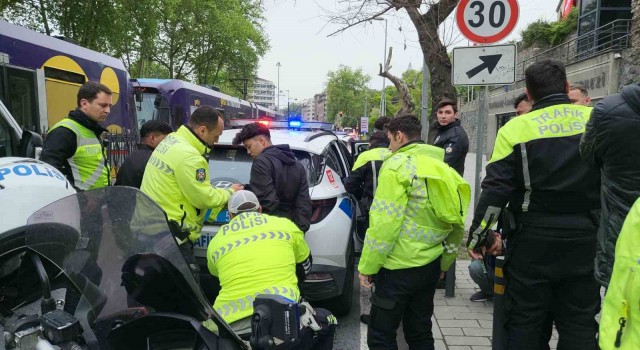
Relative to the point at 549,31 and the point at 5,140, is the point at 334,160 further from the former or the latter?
the point at 549,31

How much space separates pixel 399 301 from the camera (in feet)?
10.4

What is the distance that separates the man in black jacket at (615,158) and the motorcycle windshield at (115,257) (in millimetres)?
1663

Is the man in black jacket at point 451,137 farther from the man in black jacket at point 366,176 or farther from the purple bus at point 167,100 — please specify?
the purple bus at point 167,100

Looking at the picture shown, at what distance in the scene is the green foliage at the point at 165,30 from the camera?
1616 centimetres

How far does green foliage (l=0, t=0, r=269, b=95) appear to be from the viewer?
16.2 meters

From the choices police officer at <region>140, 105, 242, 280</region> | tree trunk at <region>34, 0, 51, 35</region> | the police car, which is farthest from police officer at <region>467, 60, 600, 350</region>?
tree trunk at <region>34, 0, 51, 35</region>

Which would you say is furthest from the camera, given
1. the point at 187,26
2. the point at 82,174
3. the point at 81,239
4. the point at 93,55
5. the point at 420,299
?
the point at 187,26

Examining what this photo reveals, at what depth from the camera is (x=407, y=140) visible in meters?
3.38

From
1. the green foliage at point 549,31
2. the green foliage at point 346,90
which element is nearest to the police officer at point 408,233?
the green foliage at point 549,31

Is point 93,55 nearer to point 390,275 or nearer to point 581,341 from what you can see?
point 390,275

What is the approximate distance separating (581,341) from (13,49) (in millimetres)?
8242

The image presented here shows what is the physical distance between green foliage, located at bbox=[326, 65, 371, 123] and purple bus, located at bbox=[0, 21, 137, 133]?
8502 cm

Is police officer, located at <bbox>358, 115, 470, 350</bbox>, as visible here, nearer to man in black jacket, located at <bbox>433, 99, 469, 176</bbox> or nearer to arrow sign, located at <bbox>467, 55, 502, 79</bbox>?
arrow sign, located at <bbox>467, 55, 502, 79</bbox>

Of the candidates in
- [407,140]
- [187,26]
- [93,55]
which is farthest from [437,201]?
[187,26]
